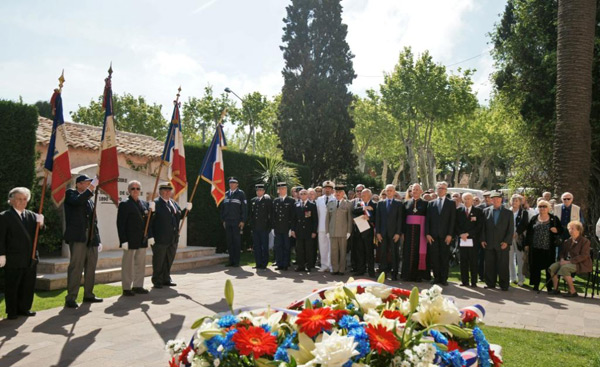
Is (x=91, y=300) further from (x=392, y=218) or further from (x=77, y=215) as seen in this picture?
(x=392, y=218)

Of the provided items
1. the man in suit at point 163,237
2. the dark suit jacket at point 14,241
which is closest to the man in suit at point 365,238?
the man in suit at point 163,237

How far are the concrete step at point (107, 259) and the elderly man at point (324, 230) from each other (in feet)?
11.2

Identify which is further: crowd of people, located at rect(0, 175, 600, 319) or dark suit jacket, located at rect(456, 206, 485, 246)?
dark suit jacket, located at rect(456, 206, 485, 246)

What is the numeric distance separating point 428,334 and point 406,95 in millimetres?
30933

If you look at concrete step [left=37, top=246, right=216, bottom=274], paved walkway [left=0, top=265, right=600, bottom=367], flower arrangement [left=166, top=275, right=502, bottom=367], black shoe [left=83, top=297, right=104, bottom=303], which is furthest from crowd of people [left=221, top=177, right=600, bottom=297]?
flower arrangement [left=166, top=275, right=502, bottom=367]

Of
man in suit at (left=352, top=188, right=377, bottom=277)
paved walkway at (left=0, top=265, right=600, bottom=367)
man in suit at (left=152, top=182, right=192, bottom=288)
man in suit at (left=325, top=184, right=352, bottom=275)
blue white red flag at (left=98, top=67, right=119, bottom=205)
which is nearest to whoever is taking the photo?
paved walkway at (left=0, top=265, right=600, bottom=367)

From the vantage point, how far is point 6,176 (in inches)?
346

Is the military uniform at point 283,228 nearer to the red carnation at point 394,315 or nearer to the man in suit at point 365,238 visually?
the man in suit at point 365,238

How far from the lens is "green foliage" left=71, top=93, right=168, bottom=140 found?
50250 mm

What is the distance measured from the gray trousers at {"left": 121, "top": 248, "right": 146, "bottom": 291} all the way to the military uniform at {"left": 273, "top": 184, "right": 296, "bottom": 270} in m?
4.11

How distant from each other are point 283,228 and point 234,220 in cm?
137

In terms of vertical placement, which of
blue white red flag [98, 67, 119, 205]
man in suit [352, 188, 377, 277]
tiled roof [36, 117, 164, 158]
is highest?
tiled roof [36, 117, 164, 158]

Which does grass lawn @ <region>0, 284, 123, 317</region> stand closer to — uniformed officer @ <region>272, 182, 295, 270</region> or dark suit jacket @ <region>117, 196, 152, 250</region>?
dark suit jacket @ <region>117, 196, 152, 250</region>

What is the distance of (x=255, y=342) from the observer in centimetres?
195
